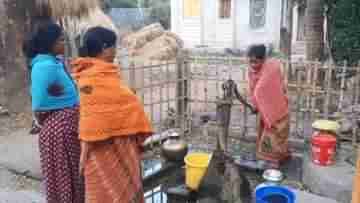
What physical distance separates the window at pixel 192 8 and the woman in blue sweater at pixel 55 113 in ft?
47.8

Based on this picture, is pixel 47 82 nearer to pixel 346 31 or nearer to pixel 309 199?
pixel 309 199

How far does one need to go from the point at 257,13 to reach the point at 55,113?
14315mm

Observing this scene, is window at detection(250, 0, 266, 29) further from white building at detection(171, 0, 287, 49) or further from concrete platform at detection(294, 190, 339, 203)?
concrete platform at detection(294, 190, 339, 203)

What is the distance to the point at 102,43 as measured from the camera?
2.43 meters

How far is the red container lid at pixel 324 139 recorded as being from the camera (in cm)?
403

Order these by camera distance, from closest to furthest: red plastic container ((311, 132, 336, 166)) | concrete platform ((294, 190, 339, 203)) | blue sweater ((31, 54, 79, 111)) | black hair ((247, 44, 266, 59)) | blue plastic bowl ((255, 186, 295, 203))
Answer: blue sweater ((31, 54, 79, 111)) < blue plastic bowl ((255, 186, 295, 203)) < concrete platform ((294, 190, 339, 203)) < red plastic container ((311, 132, 336, 166)) < black hair ((247, 44, 266, 59))

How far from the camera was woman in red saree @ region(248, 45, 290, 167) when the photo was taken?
436 centimetres

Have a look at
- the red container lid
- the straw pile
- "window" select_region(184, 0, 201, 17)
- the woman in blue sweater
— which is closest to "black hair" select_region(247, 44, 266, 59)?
the red container lid

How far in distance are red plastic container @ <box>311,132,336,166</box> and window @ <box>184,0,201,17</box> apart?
530 inches

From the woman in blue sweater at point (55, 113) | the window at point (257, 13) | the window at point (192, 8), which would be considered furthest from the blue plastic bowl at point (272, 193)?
the window at point (192, 8)

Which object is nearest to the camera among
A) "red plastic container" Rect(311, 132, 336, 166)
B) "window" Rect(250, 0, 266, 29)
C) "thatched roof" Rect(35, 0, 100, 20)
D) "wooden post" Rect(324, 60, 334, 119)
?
"red plastic container" Rect(311, 132, 336, 166)

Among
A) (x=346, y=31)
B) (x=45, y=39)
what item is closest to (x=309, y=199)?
(x=45, y=39)

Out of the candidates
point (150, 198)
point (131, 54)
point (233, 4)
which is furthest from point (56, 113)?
point (233, 4)

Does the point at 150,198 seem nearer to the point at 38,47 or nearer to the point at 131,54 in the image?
the point at 38,47
